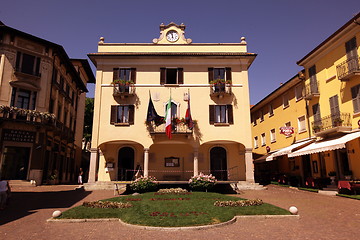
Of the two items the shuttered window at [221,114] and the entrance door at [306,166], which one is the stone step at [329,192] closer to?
the entrance door at [306,166]

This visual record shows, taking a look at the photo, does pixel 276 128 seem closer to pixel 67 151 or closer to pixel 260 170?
pixel 260 170

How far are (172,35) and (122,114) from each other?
31.3 feet

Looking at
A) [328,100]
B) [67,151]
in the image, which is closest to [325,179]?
[328,100]

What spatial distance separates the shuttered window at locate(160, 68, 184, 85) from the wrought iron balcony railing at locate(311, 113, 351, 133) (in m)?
12.6

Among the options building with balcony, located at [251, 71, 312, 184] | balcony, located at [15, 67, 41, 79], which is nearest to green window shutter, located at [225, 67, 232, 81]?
building with balcony, located at [251, 71, 312, 184]

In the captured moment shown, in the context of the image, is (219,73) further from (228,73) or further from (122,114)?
(122,114)

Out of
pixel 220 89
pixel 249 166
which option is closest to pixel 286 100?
pixel 220 89

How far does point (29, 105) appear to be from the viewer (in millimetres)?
25250

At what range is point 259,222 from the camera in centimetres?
989

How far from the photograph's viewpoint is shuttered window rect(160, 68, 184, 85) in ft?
83.2

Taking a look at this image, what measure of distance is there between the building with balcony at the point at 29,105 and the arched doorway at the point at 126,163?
23.9 ft

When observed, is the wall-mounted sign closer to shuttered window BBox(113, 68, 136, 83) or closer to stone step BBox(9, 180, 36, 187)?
stone step BBox(9, 180, 36, 187)

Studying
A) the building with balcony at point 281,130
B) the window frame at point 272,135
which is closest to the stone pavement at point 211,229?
the building with balcony at point 281,130

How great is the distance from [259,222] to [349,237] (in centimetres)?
287
